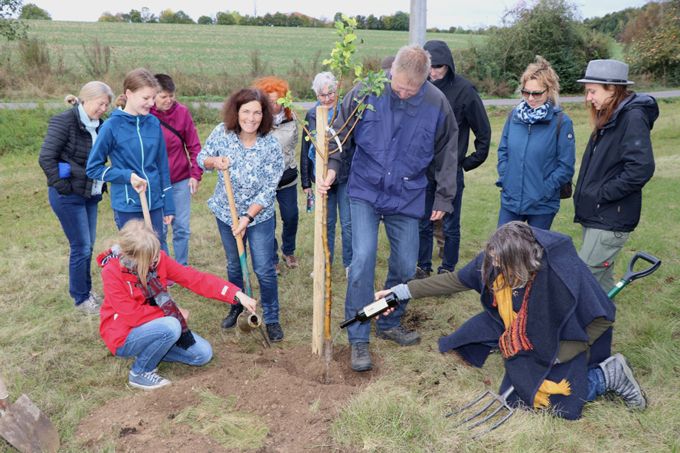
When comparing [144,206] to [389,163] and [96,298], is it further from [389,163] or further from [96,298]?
[389,163]

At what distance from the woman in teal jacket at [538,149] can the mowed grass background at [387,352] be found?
112cm

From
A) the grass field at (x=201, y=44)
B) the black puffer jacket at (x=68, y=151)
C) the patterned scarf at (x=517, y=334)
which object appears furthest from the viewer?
the grass field at (x=201, y=44)

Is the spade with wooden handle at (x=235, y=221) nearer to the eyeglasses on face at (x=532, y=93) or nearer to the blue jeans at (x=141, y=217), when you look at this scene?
the blue jeans at (x=141, y=217)

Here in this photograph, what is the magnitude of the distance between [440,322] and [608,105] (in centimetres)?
219

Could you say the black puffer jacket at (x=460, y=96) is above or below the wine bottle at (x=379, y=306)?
above

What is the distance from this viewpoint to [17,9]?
39.6ft

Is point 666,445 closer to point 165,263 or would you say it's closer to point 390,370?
point 390,370

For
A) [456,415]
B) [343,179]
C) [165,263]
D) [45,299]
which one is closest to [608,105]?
[343,179]

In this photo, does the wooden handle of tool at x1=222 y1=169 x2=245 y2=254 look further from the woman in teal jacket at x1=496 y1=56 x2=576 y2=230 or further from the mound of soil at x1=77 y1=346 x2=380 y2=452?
the woman in teal jacket at x1=496 y1=56 x2=576 y2=230

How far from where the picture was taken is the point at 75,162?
462cm


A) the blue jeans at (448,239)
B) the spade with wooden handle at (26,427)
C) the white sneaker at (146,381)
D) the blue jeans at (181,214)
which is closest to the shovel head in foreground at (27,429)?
the spade with wooden handle at (26,427)

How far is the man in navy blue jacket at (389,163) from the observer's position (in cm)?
397

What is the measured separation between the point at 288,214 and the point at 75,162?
6.69 ft

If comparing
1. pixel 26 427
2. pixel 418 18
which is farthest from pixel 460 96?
pixel 26 427
